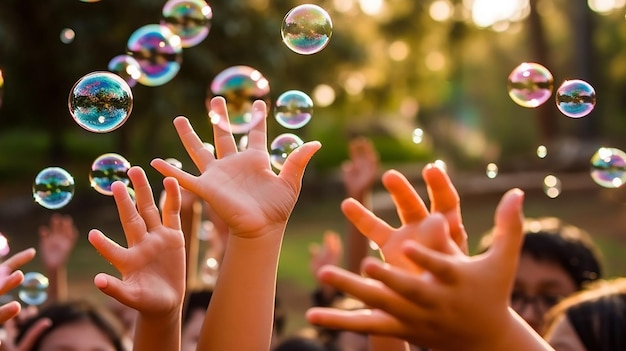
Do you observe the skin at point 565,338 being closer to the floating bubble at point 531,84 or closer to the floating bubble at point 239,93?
the floating bubble at point 531,84

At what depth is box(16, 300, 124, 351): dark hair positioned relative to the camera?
2.79 metres

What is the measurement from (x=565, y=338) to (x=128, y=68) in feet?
6.22

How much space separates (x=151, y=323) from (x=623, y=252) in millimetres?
10068

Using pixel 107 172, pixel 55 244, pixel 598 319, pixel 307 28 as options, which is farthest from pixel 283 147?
pixel 55 244

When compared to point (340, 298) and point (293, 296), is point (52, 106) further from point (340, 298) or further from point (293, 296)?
point (340, 298)

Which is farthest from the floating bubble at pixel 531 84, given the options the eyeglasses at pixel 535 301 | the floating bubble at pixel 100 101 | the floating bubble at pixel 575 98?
the floating bubble at pixel 100 101

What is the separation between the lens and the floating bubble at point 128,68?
324 cm

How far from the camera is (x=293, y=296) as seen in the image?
10.0 meters

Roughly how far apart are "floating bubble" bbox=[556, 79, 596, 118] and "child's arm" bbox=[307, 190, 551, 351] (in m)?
1.61

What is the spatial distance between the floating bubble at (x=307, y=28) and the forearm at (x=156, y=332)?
1.26 m

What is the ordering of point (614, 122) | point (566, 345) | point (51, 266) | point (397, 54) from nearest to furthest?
1. point (566, 345)
2. point (51, 266)
3. point (614, 122)
4. point (397, 54)

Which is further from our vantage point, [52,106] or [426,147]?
[426,147]

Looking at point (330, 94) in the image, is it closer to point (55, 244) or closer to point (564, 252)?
point (55, 244)

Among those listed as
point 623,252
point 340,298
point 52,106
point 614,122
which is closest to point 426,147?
point 614,122
